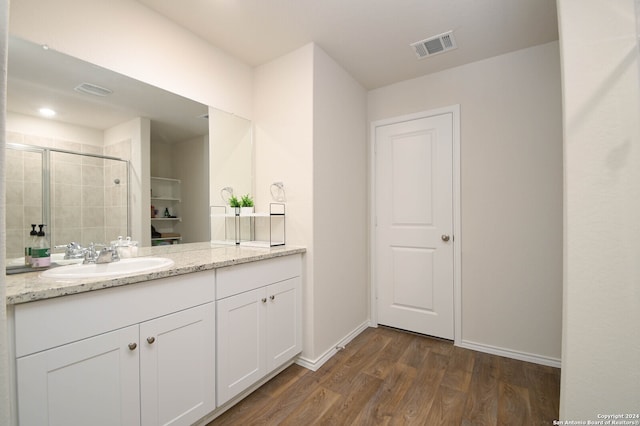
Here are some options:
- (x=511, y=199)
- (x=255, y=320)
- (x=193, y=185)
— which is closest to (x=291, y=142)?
(x=193, y=185)

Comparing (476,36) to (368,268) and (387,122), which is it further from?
(368,268)

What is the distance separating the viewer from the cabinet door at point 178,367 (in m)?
1.23

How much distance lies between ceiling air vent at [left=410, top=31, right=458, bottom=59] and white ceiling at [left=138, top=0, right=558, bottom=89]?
42mm

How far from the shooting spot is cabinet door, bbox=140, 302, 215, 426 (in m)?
1.23

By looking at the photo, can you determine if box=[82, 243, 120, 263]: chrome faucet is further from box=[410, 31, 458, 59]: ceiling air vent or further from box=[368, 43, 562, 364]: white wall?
box=[368, 43, 562, 364]: white wall

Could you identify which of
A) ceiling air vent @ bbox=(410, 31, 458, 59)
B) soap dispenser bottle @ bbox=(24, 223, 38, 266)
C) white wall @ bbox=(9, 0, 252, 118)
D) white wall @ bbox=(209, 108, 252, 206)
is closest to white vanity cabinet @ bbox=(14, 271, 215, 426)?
soap dispenser bottle @ bbox=(24, 223, 38, 266)

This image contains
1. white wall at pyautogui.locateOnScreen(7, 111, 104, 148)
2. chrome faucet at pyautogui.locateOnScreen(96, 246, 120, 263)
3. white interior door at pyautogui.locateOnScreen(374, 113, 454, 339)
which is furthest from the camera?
white interior door at pyautogui.locateOnScreen(374, 113, 454, 339)

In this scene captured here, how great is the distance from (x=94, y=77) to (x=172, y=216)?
94 cm

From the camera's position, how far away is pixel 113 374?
1129mm

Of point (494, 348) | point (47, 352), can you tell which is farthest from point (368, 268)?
point (47, 352)

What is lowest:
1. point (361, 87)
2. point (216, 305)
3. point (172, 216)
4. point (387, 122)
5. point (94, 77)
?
point (216, 305)

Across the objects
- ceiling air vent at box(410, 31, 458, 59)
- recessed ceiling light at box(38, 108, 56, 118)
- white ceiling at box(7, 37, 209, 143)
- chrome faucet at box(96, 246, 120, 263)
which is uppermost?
ceiling air vent at box(410, 31, 458, 59)

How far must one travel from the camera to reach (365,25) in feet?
6.44

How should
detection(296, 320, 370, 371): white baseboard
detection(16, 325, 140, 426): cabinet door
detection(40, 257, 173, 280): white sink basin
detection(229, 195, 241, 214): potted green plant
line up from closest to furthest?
detection(16, 325, 140, 426): cabinet door
detection(40, 257, 173, 280): white sink basin
detection(296, 320, 370, 371): white baseboard
detection(229, 195, 241, 214): potted green plant
